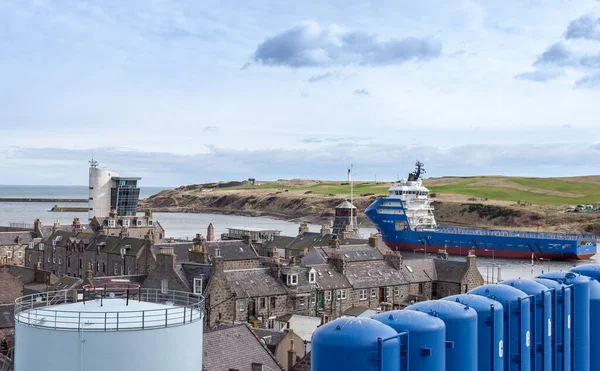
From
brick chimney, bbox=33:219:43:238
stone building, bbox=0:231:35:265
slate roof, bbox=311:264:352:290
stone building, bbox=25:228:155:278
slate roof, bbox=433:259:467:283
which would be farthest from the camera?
brick chimney, bbox=33:219:43:238

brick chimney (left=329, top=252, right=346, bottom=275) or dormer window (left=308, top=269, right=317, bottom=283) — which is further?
brick chimney (left=329, top=252, right=346, bottom=275)

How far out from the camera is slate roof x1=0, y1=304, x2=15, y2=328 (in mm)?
38500

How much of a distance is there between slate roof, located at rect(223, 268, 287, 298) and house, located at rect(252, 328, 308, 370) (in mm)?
11681

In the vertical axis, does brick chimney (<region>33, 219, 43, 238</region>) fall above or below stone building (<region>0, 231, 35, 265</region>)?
above

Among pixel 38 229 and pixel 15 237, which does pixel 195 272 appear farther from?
pixel 38 229

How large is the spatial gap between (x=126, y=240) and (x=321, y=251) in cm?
1718

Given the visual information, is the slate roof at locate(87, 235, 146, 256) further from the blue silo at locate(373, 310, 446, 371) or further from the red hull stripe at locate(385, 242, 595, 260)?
the red hull stripe at locate(385, 242, 595, 260)

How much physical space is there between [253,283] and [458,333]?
96.9 ft

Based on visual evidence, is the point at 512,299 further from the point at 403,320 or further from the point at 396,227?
the point at 396,227

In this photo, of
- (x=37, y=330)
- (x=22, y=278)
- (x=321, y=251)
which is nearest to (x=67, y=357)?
(x=37, y=330)

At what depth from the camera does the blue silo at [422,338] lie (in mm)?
18312

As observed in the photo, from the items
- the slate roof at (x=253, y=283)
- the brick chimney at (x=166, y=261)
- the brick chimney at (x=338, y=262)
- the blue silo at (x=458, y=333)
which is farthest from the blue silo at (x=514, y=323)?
the brick chimney at (x=338, y=262)

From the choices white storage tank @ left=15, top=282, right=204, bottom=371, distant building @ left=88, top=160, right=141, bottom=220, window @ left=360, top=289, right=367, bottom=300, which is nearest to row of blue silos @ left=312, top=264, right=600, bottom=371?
white storage tank @ left=15, top=282, right=204, bottom=371

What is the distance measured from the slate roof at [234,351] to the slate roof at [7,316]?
13885 millimetres
